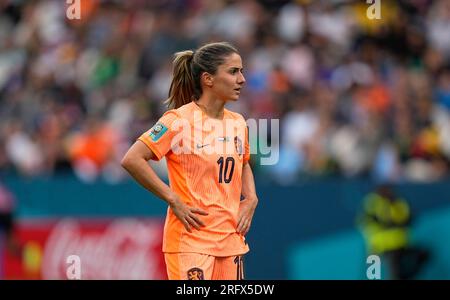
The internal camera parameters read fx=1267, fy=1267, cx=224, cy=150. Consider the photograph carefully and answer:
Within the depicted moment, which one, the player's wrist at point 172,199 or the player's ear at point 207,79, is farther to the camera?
the player's ear at point 207,79

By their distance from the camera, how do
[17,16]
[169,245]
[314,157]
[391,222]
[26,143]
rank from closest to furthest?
[169,245]
[391,222]
[314,157]
[26,143]
[17,16]

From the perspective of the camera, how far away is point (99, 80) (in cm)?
1817

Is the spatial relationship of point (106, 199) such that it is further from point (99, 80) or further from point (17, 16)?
point (17, 16)

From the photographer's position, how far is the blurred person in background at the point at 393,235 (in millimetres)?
14375

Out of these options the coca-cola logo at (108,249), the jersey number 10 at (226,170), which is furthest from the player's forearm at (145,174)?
the coca-cola logo at (108,249)

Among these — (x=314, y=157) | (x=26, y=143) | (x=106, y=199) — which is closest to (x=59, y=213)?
(x=106, y=199)

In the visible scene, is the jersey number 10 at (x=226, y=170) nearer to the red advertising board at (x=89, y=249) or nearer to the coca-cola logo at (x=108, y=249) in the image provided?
the red advertising board at (x=89, y=249)

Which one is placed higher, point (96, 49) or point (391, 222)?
point (96, 49)

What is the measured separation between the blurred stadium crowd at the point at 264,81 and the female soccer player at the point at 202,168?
6.16 m

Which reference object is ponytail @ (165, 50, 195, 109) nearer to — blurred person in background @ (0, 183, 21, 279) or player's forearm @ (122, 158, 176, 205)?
player's forearm @ (122, 158, 176, 205)

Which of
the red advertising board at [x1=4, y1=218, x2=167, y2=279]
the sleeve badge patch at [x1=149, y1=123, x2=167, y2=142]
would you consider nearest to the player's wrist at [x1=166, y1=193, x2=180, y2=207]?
the sleeve badge patch at [x1=149, y1=123, x2=167, y2=142]

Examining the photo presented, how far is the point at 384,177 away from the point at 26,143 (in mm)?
5133

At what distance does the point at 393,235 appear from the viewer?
47.2 feet

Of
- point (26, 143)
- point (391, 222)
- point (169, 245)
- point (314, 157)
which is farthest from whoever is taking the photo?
point (26, 143)
